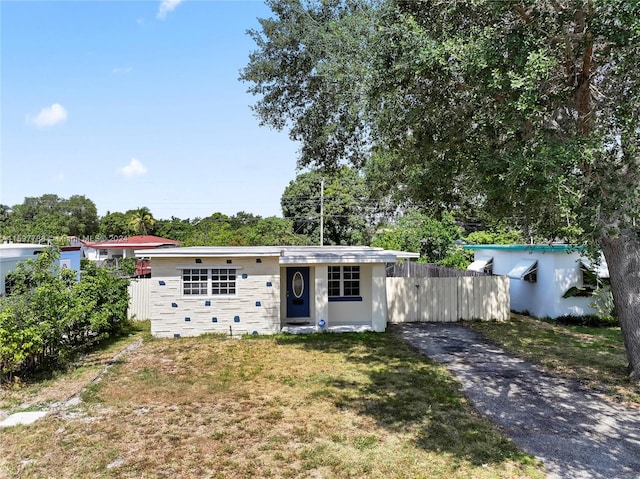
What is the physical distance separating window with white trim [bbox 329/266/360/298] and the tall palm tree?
45298 millimetres

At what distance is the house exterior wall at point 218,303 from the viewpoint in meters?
12.4

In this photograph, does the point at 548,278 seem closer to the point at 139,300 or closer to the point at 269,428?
the point at 269,428

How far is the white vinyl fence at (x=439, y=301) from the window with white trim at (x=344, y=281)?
159 cm

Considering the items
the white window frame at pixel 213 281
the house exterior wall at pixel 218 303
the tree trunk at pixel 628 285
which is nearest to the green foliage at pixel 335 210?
the house exterior wall at pixel 218 303

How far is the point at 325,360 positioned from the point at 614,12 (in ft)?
27.0

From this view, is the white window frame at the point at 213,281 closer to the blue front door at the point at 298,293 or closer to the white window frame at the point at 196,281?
the white window frame at the point at 196,281

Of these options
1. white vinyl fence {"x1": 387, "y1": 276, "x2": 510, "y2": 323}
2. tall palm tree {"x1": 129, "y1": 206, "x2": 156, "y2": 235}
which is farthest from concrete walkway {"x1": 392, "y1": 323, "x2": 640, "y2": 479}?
tall palm tree {"x1": 129, "y1": 206, "x2": 156, "y2": 235}

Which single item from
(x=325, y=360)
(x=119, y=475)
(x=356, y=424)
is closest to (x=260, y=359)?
(x=325, y=360)

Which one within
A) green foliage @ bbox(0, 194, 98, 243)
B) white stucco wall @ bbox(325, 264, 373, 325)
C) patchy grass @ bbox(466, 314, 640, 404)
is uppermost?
green foliage @ bbox(0, 194, 98, 243)

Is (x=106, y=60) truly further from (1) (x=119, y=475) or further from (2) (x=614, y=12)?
(2) (x=614, y=12)

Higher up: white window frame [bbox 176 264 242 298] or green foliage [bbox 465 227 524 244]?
green foliage [bbox 465 227 524 244]

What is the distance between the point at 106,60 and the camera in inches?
479

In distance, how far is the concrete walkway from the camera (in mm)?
4863

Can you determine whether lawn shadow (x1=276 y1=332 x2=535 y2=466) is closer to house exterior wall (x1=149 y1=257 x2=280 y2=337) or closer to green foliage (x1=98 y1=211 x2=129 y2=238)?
house exterior wall (x1=149 y1=257 x2=280 y2=337)
